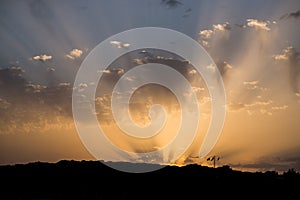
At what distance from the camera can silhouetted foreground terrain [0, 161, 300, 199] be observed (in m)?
104

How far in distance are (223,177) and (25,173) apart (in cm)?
5761

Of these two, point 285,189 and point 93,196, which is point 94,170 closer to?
point 93,196

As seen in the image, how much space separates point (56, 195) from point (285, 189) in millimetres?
59392

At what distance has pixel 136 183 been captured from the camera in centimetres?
11556

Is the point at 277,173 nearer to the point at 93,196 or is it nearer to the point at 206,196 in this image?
the point at 206,196

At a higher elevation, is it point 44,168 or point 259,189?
point 44,168

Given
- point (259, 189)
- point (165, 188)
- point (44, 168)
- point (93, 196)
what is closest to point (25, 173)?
point (44, 168)

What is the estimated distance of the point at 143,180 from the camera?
11800cm

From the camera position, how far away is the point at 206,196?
103625mm

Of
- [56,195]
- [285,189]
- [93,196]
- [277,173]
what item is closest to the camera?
[285,189]

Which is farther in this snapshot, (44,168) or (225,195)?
(44,168)

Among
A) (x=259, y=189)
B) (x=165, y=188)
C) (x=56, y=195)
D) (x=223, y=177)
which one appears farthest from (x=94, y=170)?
(x=259, y=189)

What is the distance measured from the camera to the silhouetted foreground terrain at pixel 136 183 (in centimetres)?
10425

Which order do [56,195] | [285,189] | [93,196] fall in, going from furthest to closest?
[56,195] → [93,196] → [285,189]
